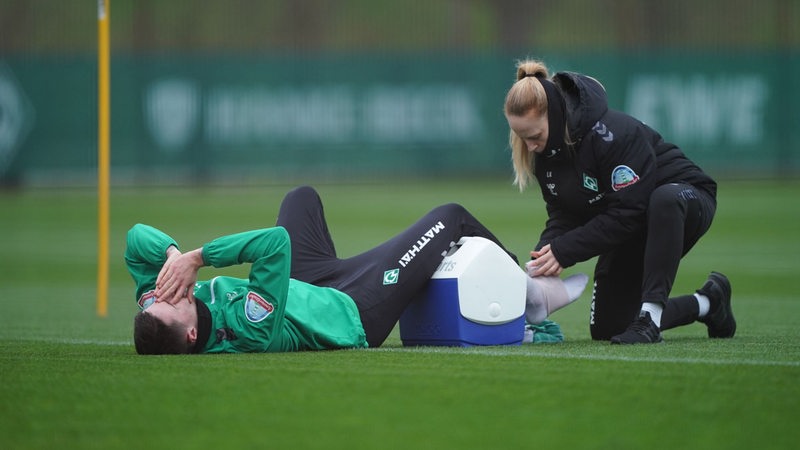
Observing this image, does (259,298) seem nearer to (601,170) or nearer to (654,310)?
(601,170)

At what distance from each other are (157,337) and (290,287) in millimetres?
750

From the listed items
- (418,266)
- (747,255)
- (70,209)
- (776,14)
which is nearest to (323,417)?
(418,266)

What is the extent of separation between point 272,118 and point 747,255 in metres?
14.8

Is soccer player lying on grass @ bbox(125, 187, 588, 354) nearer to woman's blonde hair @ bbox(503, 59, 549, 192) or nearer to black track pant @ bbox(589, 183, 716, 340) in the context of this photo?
black track pant @ bbox(589, 183, 716, 340)

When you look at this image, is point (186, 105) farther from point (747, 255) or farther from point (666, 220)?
point (666, 220)

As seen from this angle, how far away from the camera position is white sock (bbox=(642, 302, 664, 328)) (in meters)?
6.68

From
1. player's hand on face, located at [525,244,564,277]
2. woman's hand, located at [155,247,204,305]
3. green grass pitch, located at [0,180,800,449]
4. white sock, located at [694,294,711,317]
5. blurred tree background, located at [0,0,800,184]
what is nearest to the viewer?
green grass pitch, located at [0,180,800,449]

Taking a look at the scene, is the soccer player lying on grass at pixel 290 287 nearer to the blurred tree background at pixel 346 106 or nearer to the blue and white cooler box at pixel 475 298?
the blue and white cooler box at pixel 475 298

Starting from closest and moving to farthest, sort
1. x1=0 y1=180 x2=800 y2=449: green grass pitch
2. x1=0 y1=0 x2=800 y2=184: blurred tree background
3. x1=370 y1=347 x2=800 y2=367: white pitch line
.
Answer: x1=0 y1=180 x2=800 y2=449: green grass pitch → x1=370 y1=347 x2=800 y2=367: white pitch line → x1=0 y1=0 x2=800 y2=184: blurred tree background

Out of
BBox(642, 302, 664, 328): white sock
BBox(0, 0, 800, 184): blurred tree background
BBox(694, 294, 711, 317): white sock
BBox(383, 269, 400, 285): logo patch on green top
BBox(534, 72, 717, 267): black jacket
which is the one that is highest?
BBox(534, 72, 717, 267): black jacket

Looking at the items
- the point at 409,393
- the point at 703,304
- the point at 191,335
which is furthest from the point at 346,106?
the point at 409,393

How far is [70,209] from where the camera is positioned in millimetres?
22859

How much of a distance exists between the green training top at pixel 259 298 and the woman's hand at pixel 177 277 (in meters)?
0.07

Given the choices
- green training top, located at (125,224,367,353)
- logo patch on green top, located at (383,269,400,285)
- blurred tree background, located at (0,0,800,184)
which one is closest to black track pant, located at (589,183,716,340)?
logo patch on green top, located at (383,269,400,285)
